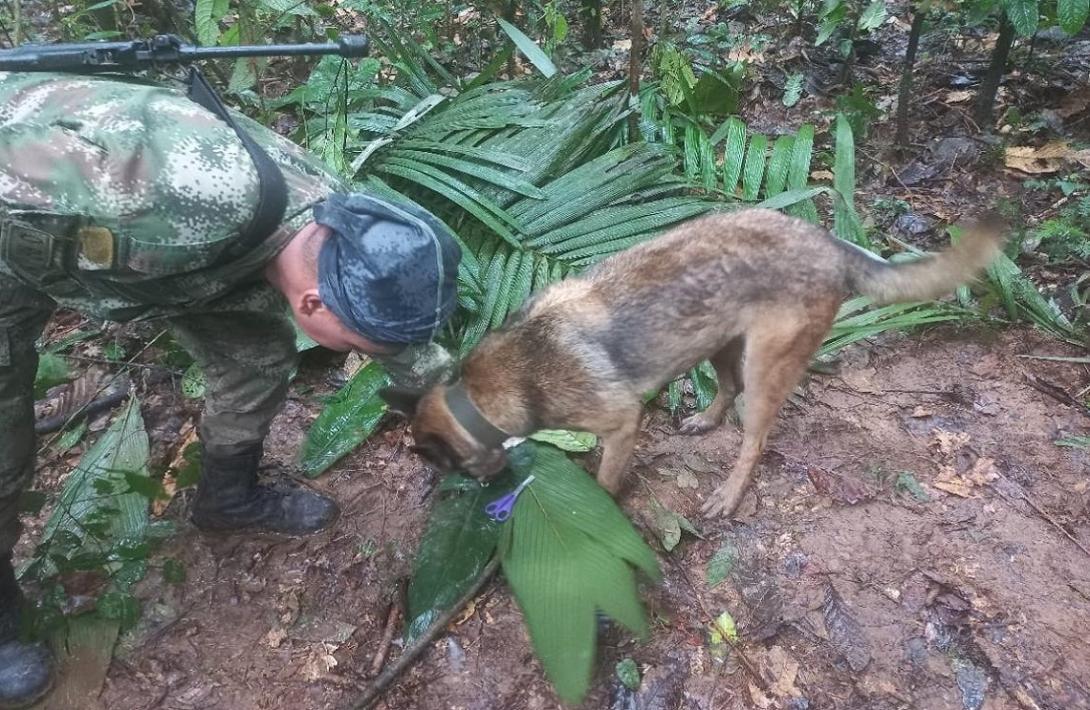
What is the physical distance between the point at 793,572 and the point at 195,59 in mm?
2964

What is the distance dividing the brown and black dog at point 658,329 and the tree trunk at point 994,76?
2693mm

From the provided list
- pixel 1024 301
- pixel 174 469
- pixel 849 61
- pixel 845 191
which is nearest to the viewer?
pixel 174 469

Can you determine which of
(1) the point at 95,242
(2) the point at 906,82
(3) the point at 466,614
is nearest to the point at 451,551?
(3) the point at 466,614

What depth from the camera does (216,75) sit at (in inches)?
213

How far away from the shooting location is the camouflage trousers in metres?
2.41

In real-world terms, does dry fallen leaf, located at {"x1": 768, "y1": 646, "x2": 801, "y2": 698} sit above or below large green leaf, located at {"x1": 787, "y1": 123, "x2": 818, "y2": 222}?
below

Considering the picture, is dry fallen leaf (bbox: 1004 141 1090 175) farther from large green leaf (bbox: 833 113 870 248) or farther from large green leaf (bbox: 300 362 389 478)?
large green leaf (bbox: 300 362 389 478)

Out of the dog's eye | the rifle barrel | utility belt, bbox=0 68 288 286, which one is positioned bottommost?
the dog's eye

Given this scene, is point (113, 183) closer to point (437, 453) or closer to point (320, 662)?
point (437, 453)

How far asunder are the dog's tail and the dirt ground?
93 centimetres

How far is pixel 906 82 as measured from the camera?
5066 mm

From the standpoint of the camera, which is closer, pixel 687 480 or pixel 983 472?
pixel 983 472

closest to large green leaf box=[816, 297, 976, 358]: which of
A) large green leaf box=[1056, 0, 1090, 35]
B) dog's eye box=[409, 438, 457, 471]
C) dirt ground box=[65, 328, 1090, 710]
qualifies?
dirt ground box=[65, 328, 1090, 710]

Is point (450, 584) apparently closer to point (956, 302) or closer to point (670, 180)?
point (670, 180)
